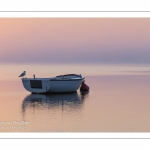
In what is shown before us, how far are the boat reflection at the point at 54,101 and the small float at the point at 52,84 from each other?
0.35 metres

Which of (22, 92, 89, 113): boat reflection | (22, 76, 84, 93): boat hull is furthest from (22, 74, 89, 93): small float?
(22, 92, 89, 113): boat reflection

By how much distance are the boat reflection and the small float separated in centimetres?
35

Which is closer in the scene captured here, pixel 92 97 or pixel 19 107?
pixel 19 107

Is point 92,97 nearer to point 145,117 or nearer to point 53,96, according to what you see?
point 53,96

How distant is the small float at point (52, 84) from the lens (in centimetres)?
2119

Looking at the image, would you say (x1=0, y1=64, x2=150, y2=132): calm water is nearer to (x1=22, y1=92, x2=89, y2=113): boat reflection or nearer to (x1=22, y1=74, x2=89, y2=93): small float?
(x1=22, y1=92, x2=89, y2=113): boat reflection

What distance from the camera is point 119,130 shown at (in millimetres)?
12617

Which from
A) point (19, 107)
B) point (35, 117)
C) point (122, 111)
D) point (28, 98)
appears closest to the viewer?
point (35, 117)

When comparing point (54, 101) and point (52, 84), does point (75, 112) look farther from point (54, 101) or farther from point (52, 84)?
point (52, 84)

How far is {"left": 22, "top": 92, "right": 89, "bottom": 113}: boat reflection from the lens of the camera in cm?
1739

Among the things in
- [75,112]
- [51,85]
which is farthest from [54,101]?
[75,112]

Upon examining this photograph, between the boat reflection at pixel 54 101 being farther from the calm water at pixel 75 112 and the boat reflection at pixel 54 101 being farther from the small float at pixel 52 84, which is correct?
the small float at pixel 52 84
